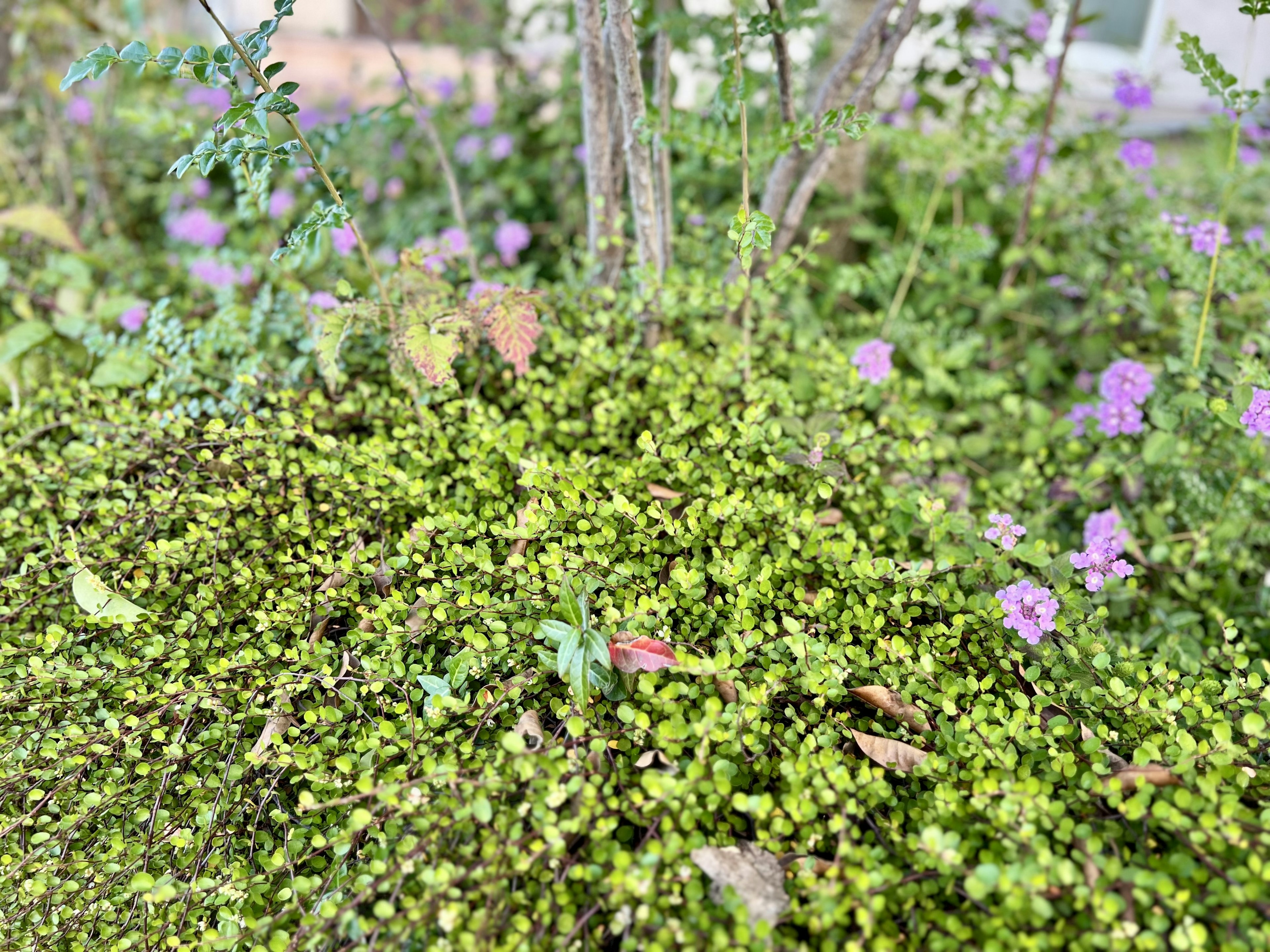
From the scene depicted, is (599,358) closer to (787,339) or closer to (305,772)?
(787,339)

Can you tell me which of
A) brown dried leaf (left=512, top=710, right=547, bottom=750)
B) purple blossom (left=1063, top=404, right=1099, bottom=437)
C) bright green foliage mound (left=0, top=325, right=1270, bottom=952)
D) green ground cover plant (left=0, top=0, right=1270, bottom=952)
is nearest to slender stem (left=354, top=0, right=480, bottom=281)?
green ground cover plant (left=0, top=0, right=1270, bottom=952)

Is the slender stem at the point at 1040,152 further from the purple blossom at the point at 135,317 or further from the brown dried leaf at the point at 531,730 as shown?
the purple blossom at the point at 135,317

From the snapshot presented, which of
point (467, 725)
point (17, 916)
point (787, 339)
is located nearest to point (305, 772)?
point (467, 725)

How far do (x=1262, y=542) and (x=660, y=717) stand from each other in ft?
5.77

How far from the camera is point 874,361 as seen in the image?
2.13 metres

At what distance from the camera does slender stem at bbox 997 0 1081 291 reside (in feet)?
7.70

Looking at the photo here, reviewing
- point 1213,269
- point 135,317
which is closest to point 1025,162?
point 1213,269

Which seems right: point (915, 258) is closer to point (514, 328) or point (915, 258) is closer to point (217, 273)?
point (514, 328)

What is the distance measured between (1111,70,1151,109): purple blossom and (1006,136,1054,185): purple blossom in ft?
0.79

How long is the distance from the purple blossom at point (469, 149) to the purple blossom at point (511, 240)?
0.52m

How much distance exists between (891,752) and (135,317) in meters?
2.28

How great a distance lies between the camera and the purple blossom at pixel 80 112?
11.0 feet

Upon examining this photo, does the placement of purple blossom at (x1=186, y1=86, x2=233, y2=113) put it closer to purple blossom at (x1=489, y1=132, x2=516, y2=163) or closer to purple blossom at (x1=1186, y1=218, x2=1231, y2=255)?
purple blossom at (x1=489, y1=132, x2=516, y2=163)

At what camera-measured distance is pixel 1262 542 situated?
6.92ft
